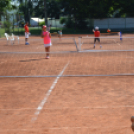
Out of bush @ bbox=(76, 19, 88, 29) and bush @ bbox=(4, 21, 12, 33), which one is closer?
bush @ bbox=(4, 21, 12, 33)

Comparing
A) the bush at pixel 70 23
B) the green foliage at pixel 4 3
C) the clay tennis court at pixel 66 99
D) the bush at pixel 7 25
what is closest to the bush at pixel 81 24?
the bush at pixel 70 23

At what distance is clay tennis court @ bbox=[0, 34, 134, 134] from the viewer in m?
5.24

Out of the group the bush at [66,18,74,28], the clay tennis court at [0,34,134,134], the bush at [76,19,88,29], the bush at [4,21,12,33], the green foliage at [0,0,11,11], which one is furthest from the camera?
the bush at [66,18,74,28]

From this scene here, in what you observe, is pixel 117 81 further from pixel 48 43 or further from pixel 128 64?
pixel 48 43

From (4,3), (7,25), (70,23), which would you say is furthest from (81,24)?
(4,3)

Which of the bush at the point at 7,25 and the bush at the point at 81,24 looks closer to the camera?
the bush at the point at 7,25

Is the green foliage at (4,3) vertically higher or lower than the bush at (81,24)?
higher

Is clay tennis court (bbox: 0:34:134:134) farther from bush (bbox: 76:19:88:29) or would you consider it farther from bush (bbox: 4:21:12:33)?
bush (bbox: 76:19:88:29)

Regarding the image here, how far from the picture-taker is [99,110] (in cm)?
624

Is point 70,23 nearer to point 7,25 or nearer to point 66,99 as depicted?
point 7,25

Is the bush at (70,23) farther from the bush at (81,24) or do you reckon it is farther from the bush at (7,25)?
Answer: the bush at (7,25)

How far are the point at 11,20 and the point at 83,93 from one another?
34.4m

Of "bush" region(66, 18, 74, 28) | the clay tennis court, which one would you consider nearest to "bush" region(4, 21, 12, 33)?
"bush" region(66, 18, 74, 28)

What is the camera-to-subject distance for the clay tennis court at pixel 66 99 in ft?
17.2
